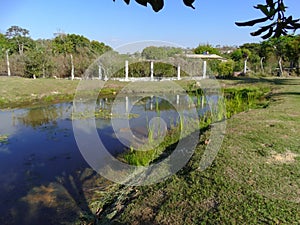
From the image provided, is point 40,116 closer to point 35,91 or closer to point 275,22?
point 35,91

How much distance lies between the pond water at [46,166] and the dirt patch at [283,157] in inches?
88.9

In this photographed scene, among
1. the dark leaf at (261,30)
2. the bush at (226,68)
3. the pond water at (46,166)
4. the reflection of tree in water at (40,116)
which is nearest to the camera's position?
the dark leaf at (261,30)

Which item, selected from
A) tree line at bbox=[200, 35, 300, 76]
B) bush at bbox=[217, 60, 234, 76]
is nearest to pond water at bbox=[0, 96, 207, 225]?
bush at bbox=[217, 60, 234, 76]

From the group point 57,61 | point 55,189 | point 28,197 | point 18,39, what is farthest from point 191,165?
point 18,39

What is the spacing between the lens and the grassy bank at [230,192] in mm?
2152

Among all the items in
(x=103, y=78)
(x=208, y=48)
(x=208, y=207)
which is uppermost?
(x=208, y=48)

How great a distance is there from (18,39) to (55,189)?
19.0m

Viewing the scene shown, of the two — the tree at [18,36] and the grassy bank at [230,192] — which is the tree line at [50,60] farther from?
Answer: the grassy bank at [230,192]

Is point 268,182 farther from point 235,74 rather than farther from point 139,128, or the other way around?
point 235,74

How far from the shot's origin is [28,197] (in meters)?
3.57

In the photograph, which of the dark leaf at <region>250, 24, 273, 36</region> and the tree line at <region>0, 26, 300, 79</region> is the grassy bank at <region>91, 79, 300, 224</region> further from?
the tree line at <region>0, 26, 300, 79</region>

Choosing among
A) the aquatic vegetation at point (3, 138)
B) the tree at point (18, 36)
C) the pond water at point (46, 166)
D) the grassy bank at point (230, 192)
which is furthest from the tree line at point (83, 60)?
the grassy bank at point (230, 192)

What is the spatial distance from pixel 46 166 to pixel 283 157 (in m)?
3.66

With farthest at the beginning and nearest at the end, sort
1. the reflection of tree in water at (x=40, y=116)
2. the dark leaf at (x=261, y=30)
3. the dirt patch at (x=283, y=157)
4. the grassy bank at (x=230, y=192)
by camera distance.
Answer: the reflection of tree in water at (x=40, y=116), the dirt patch at (x=283, y=157), the grassy bank at (x=230, y=192), the dark leaf at (x=261, y=30)
